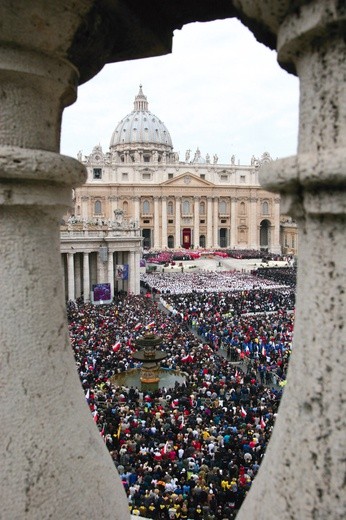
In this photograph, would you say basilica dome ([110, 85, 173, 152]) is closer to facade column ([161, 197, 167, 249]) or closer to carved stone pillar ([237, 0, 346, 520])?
facade column ([161, 197, 167, 249])

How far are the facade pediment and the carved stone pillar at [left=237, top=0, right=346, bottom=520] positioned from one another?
81152 millimetres

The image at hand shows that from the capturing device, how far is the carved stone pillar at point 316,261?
1.48 m

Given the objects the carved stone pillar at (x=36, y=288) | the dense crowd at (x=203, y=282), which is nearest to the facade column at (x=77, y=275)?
the dense crowd at (x=203, y=282)

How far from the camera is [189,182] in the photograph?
82625mm

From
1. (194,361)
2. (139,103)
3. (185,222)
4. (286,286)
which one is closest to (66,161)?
(194,361)

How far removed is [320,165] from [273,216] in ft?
284

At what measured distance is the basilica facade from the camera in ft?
267

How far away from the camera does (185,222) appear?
84.1 m

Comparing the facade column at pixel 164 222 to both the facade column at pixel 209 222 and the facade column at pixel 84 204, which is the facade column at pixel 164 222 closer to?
the facade column at pixel 209 222

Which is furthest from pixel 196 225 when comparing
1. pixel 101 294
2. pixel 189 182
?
pixel 101 294

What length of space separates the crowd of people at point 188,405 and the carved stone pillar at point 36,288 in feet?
21.2

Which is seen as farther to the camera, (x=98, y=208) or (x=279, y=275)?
(x=98, y=208)

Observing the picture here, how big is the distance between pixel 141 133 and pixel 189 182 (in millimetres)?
31420

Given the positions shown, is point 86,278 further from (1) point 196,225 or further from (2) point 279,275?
(1) point 196,225
